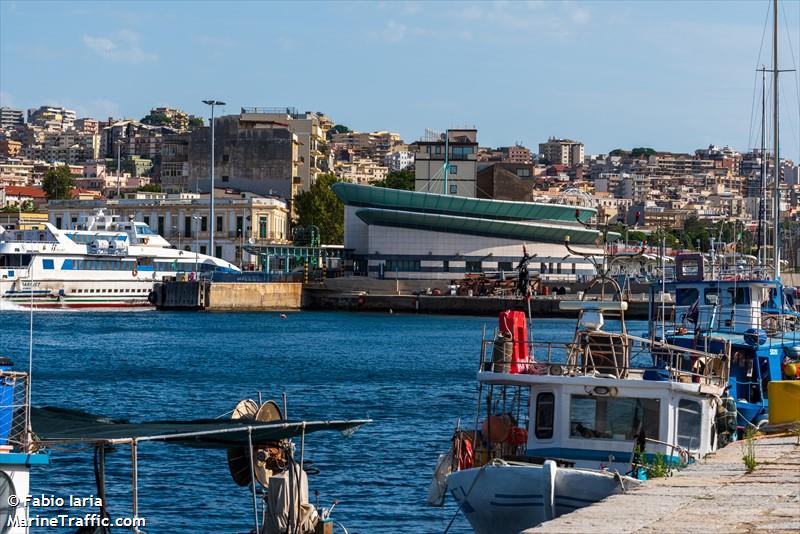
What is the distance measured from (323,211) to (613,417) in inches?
4014

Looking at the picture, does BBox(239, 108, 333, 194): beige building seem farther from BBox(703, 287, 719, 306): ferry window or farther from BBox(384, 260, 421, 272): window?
BBox(703, 287, 719, 306): ferry window

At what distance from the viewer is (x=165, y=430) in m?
17.0

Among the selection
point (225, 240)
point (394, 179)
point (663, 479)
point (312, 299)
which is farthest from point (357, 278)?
point (663, 479)

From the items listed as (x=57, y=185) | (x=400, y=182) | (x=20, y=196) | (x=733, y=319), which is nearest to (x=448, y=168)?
(x=400, y=182)

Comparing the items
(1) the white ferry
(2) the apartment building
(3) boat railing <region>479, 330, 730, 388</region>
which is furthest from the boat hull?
(2) the apartment building

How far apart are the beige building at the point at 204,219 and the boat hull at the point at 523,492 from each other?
9346 cm

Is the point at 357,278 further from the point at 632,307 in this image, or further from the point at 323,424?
the point at 323,424

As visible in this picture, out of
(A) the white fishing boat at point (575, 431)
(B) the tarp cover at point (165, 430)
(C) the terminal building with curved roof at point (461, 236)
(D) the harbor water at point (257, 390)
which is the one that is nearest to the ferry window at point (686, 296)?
(D) the harbor water at point (257, 390)

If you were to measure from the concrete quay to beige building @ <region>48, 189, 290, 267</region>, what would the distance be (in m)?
95.3

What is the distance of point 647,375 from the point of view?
2098 centimetres

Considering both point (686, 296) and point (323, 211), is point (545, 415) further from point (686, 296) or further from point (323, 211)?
point (323, 211)

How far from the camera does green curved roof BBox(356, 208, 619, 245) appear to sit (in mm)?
101562

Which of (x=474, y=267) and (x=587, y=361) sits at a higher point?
(x=474, y=267)

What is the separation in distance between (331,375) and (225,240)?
2633 inches
